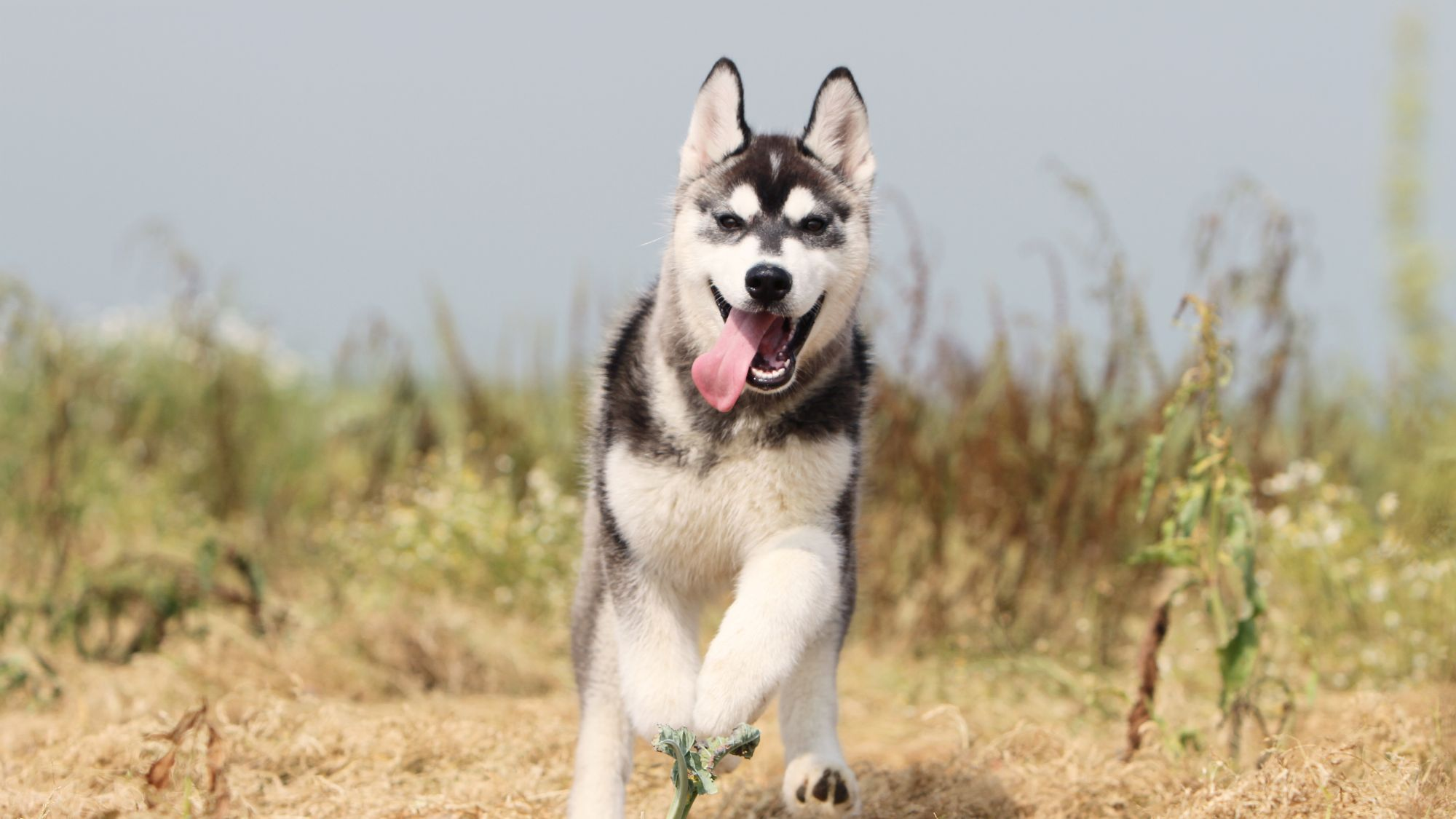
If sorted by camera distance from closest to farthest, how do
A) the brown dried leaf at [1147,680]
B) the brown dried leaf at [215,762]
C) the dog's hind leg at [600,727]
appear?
the brown dried leaf at [215,762]
the dog's hind leg at [600,727]
the brown dried leaf at [1147,680]

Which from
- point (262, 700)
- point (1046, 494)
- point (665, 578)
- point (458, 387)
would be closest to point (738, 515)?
point (665, 578)

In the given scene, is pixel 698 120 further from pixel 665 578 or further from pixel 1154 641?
pixel 1154 641

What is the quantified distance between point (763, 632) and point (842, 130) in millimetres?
1449

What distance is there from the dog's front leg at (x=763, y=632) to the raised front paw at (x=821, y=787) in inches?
12.0

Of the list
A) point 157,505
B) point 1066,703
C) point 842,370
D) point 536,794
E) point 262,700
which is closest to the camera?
point 842,370

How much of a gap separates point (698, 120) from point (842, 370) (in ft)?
2.67

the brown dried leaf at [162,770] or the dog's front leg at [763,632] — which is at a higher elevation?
the dog's front leg at [763,632]

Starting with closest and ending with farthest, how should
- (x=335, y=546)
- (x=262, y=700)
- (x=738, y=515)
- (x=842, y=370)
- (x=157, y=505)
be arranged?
(x=738, y=515)
(x=842, y=370)
(x=262, y=700)
(x=335, y=546)
(x=157, y=505)

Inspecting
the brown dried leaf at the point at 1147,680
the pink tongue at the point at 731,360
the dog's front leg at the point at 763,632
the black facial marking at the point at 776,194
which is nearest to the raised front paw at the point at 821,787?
the dog's front leg at the point at 763,632

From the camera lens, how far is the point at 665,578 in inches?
134

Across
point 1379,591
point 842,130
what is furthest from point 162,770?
point 1379,591

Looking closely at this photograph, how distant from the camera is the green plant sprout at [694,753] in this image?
9.46ft

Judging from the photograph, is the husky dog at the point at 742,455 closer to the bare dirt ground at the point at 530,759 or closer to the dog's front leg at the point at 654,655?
the dog's front leg at the point at 654,655

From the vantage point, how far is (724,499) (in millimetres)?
3266
